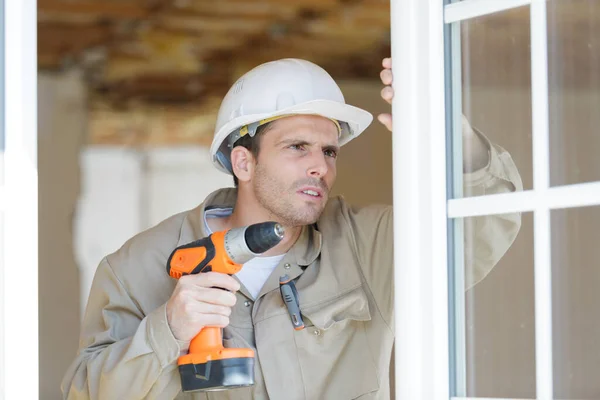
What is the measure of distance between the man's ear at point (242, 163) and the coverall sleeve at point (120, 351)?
477 millimetres

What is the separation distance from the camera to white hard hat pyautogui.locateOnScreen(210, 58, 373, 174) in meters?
2.58

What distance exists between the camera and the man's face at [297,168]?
8.45ft

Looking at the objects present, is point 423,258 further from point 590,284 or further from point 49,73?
point 49,73

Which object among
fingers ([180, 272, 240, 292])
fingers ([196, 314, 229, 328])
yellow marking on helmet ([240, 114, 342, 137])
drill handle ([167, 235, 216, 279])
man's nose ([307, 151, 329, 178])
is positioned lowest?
fingers ([196, 314, 229, 328])

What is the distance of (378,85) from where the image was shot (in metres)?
7.01

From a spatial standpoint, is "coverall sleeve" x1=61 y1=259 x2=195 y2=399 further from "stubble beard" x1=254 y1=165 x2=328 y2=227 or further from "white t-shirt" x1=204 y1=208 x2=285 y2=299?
"stubble beard" x1=254 y1=165 x2=328 y2=227

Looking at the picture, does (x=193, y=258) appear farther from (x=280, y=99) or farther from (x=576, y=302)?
(x=576, y=302)

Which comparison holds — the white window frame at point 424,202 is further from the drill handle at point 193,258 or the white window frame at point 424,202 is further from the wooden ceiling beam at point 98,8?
the wooden ceiling beam at point 98,8

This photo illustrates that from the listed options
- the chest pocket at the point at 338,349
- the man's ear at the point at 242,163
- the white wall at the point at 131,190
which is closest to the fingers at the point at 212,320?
the chest pocket at the point at 338,349

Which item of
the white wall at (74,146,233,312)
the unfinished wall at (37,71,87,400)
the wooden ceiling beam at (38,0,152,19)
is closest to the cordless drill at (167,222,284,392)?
the wooden ceiling beam at (38,0,152,19)

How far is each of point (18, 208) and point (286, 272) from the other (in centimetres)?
94

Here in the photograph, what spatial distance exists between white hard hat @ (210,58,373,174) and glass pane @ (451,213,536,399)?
85 centimetres

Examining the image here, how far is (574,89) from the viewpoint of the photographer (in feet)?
5.45

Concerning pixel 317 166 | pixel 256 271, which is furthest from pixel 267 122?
pixel 256 271
